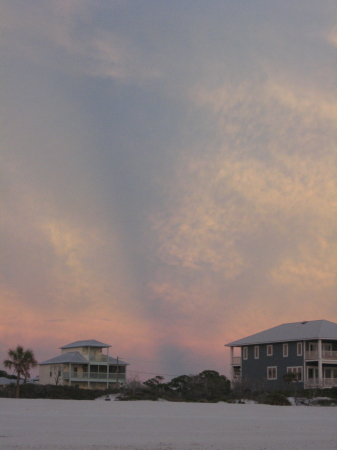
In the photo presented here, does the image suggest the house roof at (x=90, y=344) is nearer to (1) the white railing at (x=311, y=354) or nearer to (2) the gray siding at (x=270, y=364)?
(2) the gray siding at (x=270, y=364)

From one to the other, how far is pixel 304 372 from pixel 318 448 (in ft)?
139

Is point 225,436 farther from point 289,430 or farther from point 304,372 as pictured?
point 304,372

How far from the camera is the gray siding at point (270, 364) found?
58125 mm

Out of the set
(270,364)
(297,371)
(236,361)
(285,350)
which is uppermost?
(285,350)

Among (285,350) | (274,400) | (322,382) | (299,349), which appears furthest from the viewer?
(285,350)

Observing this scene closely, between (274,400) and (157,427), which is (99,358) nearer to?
(274,400)

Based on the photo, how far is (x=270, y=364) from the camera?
6069cm

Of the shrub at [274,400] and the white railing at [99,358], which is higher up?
the white railing at [99,358]

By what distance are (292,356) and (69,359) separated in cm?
2431

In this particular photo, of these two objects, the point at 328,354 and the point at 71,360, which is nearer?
the point at 328,354

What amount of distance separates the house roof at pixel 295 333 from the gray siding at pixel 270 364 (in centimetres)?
62

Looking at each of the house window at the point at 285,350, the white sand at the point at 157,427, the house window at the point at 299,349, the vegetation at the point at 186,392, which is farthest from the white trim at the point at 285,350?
the white sand at the point at 157,427

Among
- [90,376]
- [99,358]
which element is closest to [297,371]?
[90,376]

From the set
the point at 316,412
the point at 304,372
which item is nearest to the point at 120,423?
the point at 316,412
